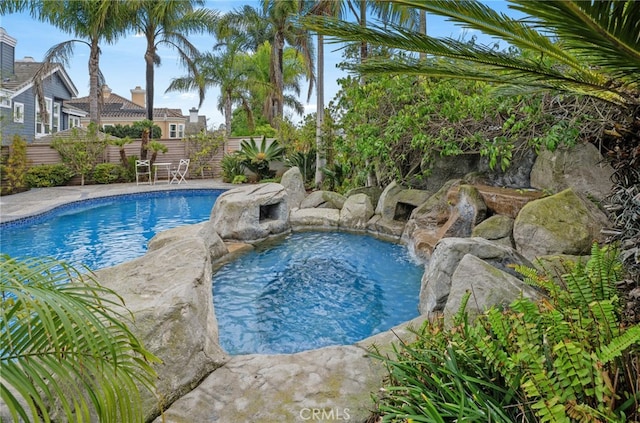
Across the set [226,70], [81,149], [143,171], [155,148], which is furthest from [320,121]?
[226,70]

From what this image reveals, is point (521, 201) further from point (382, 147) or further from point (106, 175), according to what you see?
point (106, 175)

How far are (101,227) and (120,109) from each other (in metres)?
24.6

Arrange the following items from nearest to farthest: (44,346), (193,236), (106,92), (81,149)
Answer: (44,346) → (193,236) → (81,149) → (106,92)

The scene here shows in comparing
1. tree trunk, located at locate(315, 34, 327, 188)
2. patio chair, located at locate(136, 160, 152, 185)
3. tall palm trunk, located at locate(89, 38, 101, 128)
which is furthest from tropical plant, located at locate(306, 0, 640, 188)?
tall palm trunk, located at locate(89, 38, 101, 128)

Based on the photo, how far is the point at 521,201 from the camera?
6.61 meters

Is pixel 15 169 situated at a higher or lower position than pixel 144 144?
lower

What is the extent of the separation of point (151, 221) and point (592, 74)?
1085 centimetres

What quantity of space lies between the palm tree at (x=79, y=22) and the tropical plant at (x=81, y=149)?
85.4 inches

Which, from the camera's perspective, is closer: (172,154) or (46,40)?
(46,40)

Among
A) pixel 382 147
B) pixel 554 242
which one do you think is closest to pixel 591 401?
pixel 554 242

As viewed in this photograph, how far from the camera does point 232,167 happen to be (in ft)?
59.6

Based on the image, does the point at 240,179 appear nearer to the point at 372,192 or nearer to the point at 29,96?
the point at 372,192

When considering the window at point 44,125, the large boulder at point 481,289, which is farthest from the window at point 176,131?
the large boulder at point 481,289

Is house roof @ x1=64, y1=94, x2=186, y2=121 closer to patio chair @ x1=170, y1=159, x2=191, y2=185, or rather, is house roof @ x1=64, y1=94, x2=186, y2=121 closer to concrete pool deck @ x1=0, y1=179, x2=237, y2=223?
patio chair @ x1=170, y1=159, x2=191, y2=185
